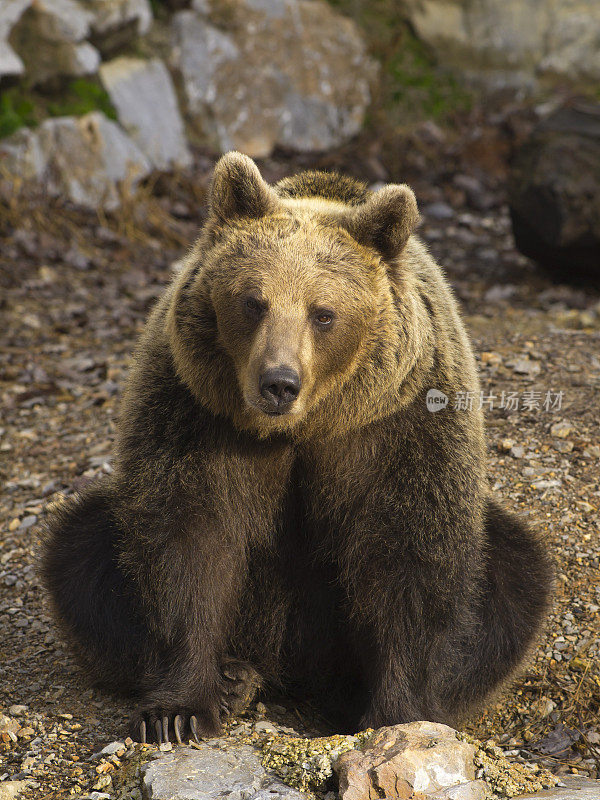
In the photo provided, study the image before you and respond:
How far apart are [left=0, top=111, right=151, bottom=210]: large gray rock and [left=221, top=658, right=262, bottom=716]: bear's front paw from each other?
7.12 meters

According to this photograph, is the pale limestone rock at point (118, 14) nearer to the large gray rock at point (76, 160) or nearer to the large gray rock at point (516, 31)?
the large gray rock at point (76, 160)

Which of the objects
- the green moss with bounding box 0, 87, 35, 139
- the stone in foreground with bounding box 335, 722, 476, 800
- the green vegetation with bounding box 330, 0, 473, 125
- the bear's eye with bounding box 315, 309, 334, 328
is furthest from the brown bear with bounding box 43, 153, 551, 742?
the green vegetation with bounding box 330, 0, 473, 125

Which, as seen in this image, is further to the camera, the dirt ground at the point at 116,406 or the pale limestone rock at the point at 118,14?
the pale limestone rock at the point at 118,14

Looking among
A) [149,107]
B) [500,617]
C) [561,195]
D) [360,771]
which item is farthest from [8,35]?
[360,771]

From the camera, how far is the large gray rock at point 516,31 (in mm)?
13797

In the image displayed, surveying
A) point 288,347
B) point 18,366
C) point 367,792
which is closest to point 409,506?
point 288,347

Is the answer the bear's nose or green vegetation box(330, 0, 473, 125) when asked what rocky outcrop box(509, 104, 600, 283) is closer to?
green vegetation box(330, 0, 473, 125)

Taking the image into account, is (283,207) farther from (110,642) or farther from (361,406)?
(110,642)

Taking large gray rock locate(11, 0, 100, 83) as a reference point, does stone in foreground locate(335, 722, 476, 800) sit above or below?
below

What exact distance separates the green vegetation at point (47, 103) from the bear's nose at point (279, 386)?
7.91 m

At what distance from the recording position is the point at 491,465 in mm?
6090

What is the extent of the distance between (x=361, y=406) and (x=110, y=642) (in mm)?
1638

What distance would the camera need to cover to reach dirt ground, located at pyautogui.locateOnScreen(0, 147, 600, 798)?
470cm

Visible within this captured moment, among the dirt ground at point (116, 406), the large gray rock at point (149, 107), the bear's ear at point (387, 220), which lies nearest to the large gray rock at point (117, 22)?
the large gray rock at point (149, 107)
